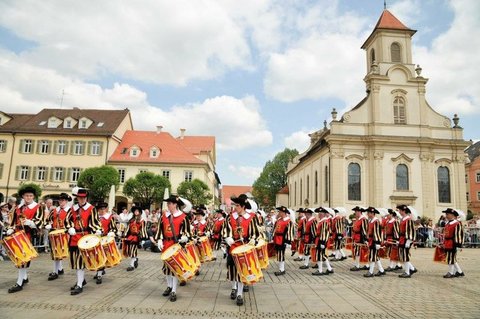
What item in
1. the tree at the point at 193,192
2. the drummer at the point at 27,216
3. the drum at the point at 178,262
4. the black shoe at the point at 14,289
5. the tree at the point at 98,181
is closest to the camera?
the drum at the point at 178,262

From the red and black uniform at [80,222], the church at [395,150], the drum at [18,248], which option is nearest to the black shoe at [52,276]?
the drum at [18,248]

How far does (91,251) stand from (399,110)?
113 feet

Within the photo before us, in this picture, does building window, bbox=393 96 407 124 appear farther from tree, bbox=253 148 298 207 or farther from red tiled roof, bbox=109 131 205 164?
tree, bbox=253 148 298 207

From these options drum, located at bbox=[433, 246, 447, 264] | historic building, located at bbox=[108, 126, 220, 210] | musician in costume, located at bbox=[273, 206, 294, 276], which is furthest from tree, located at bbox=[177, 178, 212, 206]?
drum, located at bbox=[433, 246, 447, 264]

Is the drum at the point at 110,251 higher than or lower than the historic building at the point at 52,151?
lower

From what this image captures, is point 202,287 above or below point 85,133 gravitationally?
below

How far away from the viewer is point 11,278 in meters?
9.83

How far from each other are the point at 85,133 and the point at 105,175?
9.38 meters

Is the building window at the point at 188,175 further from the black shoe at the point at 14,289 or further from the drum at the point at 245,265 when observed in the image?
the drum at the point at 245,265

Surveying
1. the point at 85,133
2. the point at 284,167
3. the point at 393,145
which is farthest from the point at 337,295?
the point at 284,167

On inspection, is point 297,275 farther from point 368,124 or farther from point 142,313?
point 368,124

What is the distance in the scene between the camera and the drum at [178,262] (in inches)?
307

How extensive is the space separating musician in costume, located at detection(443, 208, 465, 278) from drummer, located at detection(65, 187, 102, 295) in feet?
33.6

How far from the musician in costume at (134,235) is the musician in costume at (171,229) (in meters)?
4.36
